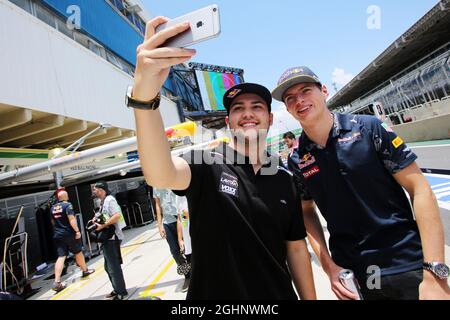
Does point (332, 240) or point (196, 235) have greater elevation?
point (196, 235)

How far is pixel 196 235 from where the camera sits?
144cm

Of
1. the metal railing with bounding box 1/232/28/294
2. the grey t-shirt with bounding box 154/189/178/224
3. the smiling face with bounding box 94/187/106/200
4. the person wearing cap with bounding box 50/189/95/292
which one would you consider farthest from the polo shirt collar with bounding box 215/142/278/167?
the metal railing with bounding box 1/232/28/294

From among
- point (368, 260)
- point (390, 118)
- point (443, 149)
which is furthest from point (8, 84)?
point (390, 118)

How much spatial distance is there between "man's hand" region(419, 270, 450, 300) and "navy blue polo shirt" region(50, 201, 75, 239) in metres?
7.40

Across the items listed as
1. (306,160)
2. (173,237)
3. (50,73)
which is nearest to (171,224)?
(173,237)

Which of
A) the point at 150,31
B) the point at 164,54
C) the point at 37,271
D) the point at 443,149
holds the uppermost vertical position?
the point at 150,31

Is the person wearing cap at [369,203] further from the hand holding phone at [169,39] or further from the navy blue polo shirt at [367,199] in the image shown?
the hand holding phone at [169,39]

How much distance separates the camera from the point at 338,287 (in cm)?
156

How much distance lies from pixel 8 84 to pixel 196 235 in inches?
376

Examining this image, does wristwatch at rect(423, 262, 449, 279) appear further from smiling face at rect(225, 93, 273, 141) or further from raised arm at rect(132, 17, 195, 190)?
raised arm at rect(132, 17, 195, 190)

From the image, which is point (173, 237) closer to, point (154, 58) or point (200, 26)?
point (154, 58)

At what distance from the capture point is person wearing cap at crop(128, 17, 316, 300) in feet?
3.98
